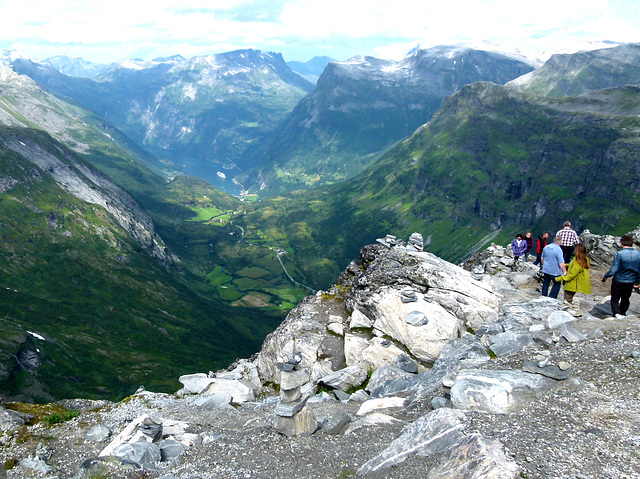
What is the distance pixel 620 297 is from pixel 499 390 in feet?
49.5

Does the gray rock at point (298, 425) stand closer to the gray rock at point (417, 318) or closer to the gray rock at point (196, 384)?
the gray rock at point (417, 318)

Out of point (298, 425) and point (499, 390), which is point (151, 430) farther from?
point (499, 390)

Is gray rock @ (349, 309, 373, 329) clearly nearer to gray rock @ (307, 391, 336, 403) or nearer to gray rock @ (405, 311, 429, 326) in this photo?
gray rock @ (405, 311, 429, 326)

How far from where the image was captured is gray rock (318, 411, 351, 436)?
1916 centimetres

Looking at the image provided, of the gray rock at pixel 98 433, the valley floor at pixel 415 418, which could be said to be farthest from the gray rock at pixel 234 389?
the gray rock at pixel 98 433

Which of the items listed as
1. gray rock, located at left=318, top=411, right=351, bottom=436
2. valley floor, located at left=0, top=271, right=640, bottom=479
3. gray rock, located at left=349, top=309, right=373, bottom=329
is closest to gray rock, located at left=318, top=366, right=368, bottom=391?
valley floor, located at left=0, top=271, right=640, bottom=479

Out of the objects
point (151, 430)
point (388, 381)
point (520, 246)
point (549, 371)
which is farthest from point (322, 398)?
point (520, 246)

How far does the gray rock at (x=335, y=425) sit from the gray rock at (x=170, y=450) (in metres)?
6.80

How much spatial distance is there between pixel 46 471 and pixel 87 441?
120 inches

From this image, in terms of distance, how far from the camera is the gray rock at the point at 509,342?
23.8 m

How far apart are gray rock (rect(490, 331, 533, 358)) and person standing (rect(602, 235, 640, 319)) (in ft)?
20.0

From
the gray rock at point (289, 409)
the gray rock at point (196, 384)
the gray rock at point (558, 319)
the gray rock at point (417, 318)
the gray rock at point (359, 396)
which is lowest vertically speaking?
the gray rock at point (196, 384)

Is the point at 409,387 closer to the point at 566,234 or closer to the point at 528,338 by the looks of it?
the point at 528,338

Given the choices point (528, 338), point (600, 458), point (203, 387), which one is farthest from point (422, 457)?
point (203, 387)
